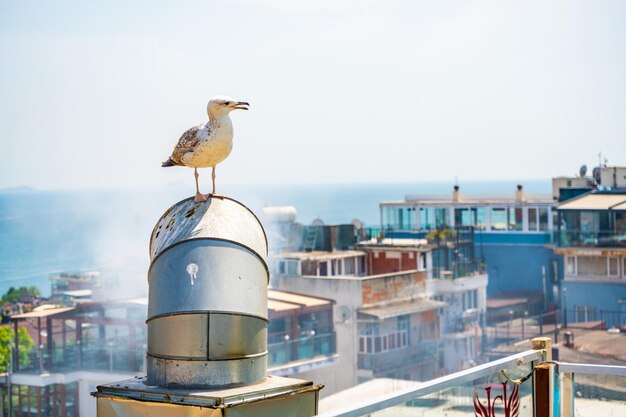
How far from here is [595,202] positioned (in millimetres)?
54656

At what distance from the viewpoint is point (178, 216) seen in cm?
921

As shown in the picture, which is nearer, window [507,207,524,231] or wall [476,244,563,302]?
wall [476,244,563,302]

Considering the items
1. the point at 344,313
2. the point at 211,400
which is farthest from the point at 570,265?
the point at 211,400

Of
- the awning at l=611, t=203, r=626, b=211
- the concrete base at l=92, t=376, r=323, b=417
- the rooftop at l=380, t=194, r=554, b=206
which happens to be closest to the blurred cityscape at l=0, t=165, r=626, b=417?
the awning at l=611, t=203, r=626, b=211

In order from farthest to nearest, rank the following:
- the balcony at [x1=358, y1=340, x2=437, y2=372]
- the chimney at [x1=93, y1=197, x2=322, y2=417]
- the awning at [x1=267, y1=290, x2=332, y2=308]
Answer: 1. the balcony at [x1=358, y1=340, x2=437, y2=372]
2. the awning at [x1=267, y1=290, x2=332, y2=308]
3. the chimney at [x1=93, y1=197, x2=322, y2=417]

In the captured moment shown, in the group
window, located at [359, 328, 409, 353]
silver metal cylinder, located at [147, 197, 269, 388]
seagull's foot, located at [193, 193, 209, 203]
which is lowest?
window, located at [359, 328, 409, 353]

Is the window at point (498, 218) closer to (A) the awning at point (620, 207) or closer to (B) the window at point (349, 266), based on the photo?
(A) the awning at point (620, 207)

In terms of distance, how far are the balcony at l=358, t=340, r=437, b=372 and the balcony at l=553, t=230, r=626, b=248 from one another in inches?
401

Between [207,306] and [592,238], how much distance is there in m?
47.8

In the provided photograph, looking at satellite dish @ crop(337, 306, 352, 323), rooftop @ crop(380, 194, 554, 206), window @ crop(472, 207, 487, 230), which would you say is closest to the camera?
satellite dish @ crop(337, 306, 352, 323)

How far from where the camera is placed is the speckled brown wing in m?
9.75

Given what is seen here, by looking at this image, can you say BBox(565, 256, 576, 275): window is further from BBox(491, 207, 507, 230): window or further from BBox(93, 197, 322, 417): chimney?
BBox(93, 197, 322, 417): chimney

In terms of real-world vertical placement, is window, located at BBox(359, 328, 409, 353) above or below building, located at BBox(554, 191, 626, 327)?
below

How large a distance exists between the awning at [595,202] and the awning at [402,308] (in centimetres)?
893
